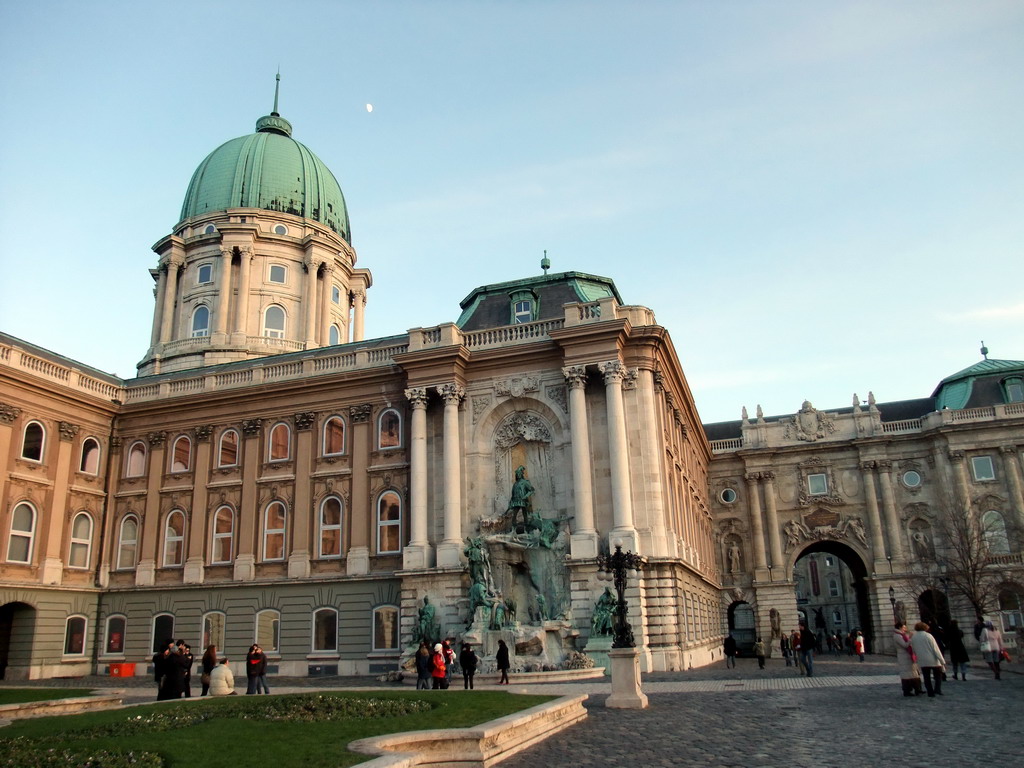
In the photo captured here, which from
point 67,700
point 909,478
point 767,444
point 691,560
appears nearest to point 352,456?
point 691,560

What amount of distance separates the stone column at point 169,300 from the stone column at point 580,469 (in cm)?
3214

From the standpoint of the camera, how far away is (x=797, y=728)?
1435 centimetres

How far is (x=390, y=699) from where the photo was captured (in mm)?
17469

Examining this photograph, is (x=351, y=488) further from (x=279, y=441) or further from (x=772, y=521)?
(x=772, y=521)

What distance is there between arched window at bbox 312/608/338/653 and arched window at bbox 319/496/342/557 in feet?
8.20

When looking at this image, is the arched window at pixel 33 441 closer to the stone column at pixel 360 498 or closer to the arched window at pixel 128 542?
the arched window at pixel 128 542

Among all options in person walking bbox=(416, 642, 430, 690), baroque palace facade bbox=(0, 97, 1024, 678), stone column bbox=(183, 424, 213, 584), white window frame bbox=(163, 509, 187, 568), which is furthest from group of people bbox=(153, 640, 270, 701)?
white window frame bbox=(163, 509, 187, 568)

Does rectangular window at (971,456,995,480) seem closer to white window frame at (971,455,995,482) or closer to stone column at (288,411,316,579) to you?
white window frame at (971,455,995,482)

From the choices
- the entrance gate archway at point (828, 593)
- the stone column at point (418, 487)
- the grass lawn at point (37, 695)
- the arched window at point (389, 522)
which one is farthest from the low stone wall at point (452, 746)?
the entrance gate archway at point (828, 593)

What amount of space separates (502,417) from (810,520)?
31.6 meters

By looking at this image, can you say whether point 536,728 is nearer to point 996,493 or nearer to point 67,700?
point 67,700

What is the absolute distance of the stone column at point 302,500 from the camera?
123 feet

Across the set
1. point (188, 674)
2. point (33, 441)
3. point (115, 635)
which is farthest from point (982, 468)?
point (33, 441)

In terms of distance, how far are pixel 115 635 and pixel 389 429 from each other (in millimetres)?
16073
